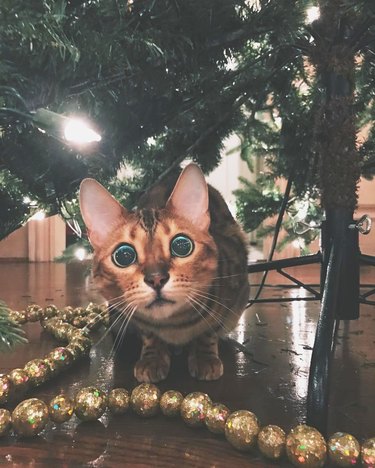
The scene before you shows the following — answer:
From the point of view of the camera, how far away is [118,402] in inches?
22.5

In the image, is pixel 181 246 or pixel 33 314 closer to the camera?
pixel 181 246

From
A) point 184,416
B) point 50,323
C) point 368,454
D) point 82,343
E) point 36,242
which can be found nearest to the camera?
point 368,454

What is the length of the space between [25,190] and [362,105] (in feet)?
2.10

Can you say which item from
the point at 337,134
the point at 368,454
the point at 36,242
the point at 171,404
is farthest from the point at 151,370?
the point at 36,242

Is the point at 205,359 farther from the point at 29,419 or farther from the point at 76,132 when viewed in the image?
the point at 76,132

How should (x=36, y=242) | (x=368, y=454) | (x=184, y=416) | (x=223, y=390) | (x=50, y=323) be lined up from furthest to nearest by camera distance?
(x=36, y=242), (x=50, y=323), (x=223, y=390), (x=184, y=416), (x=368, y=454)

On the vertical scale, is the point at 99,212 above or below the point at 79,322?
above

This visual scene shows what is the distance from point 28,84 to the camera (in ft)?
1.77

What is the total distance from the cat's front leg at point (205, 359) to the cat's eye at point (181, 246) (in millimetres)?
164

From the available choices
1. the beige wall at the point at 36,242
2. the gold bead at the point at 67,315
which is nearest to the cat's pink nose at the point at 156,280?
the gold bead at the point at 67,315

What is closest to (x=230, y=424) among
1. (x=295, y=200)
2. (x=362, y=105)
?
(x=362, y=105)

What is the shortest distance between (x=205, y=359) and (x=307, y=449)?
26 centimetres

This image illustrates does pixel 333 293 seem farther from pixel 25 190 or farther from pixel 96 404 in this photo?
pixel 25 190

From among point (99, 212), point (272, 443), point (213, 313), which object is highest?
point (99, 212)
